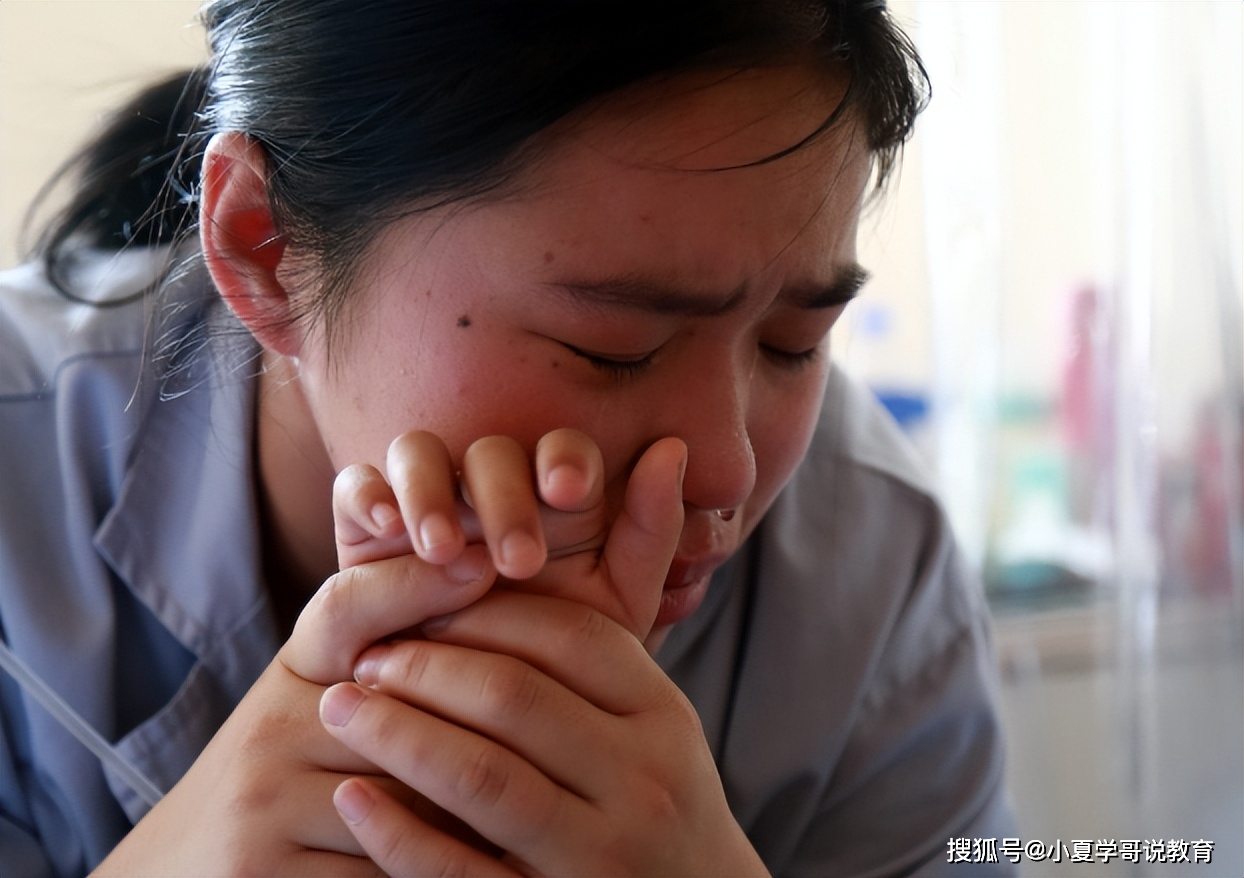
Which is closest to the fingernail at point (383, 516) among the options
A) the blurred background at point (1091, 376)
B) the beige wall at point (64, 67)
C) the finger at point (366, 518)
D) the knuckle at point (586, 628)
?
the finger at point (366, 518)

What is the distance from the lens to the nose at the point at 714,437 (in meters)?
0.64

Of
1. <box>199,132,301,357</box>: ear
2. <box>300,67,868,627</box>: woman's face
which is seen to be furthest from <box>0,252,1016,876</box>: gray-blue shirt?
<box>300,67,868,627</box>: woman's face

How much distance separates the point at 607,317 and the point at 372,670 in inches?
8.8

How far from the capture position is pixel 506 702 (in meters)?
0.58

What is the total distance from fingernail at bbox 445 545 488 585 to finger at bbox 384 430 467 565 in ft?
0.07

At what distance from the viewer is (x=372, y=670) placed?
62cm

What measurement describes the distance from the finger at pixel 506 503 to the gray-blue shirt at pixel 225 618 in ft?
1.08

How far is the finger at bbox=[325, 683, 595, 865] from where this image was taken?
57 centimetres

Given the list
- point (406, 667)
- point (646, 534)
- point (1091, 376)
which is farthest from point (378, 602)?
point (1091, 376)

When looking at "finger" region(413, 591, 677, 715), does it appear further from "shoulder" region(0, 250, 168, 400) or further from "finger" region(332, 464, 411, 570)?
"shoulder" region(0, 250, 168, 400)

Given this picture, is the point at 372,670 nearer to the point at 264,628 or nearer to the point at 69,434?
the point at 264,628

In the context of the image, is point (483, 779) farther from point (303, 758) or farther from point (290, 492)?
point (290, 492)

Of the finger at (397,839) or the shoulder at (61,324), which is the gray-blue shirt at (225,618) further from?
the finger at (397,839)

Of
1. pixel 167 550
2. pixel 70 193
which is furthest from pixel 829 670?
pixel 70 193
